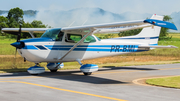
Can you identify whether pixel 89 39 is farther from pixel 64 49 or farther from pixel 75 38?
pixel 64 49

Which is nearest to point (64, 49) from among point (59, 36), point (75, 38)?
point (59, 36)

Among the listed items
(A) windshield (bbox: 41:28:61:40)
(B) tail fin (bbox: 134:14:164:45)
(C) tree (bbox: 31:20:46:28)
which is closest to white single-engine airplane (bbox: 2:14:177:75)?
(A) windshield (bbox: 41:28:61:40)

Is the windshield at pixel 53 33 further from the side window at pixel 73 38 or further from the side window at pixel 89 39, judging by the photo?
the side window at pixel 89 39

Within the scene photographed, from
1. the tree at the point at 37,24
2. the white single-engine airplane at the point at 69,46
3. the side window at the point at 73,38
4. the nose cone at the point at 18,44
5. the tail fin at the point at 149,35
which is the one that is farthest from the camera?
the tree at the point at 37,24

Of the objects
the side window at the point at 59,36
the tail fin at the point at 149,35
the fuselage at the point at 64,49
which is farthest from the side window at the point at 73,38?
the tail fin at the point at 149,35

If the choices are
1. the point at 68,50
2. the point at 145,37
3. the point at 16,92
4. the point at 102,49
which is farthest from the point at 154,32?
the point at 16,92

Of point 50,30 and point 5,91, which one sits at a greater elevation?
point 50,30

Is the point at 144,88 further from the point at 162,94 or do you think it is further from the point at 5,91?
the point at 5,91

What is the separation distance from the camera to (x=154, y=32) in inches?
744

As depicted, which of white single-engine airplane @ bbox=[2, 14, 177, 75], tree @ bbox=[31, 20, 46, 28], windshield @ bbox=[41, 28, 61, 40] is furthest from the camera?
tree @ bbox=[31, 20, 46, 28]

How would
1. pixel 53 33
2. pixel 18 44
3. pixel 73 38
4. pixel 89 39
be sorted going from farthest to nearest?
pixel 89 39 → pixel 73 38 → pixel 53 33 → pixel 18 44

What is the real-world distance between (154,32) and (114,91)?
10.8 meters

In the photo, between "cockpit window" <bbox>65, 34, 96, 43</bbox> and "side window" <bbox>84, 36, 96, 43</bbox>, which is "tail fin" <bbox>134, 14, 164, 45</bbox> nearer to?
"side window" <bbox>84, 36, 96, 43</bbox>

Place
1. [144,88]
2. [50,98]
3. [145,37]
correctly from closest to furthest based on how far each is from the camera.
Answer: [50,98] < [144,88] < [145,37]
